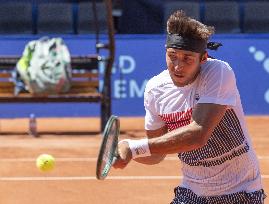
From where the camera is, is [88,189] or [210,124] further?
[88,189]

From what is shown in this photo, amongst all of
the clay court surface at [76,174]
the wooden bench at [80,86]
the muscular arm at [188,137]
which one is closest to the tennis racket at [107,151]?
the muscular arm at [188,137]

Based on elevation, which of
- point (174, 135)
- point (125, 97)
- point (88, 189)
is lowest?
point (125, 97)

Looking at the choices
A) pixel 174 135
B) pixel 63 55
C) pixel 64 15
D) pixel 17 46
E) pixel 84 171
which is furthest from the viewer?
pixel 64 15

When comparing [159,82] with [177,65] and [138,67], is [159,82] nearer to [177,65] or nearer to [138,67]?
[177,65]

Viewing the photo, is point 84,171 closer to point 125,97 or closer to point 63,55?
point 63,55

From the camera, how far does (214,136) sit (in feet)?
14.1

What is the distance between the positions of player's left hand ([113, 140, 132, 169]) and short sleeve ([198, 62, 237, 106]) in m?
0.46

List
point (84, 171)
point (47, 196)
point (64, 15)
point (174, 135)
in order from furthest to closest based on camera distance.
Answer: point (64, 15)
point (84, 171)
point (47, 196)
point (174, 135)

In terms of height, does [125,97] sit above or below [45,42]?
below

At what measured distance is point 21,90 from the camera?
13727mm

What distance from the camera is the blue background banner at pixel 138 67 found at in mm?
14992

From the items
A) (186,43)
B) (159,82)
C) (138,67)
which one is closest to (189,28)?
(186,43)

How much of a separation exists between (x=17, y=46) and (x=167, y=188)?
286 inches

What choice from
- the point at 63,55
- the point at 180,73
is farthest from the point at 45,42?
the point at 180,73
